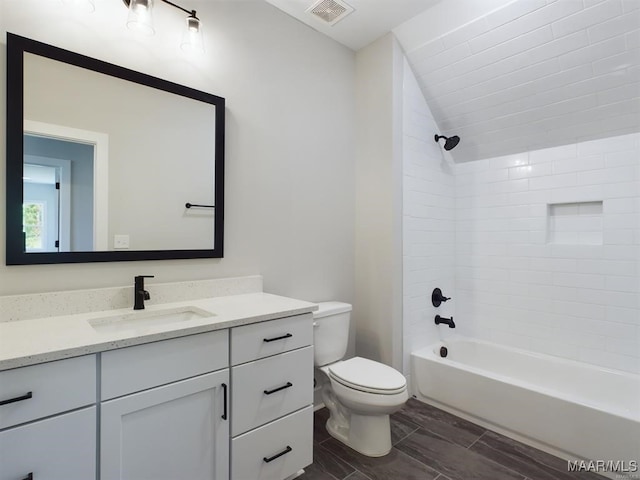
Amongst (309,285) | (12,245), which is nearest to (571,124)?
(309,285)

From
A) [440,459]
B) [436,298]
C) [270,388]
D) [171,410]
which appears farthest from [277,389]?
[436,298]

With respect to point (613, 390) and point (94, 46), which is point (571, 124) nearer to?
point (613, 390)

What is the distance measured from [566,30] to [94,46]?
242 cm

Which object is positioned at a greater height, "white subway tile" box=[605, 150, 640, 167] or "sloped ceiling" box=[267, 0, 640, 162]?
"sloped ceiling" box=[267, 0, 640, 162]

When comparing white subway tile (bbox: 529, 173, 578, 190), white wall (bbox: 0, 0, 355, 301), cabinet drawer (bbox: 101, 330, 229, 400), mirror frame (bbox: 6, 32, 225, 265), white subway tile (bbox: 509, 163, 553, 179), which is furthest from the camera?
white subway tile (bbox: 509, 163, 553, 179)

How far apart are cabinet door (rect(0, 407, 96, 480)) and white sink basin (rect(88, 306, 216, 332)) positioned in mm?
420

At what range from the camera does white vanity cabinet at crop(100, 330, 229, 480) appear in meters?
1.08

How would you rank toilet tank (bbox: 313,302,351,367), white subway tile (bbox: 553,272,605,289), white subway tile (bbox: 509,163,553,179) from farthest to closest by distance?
white subway tile (bbox: 509,163,553,179)
white subway tile (bbox: 553,272,605,289)
toilet tank (bbox: 313,302,351,367)

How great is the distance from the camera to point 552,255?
2.42m

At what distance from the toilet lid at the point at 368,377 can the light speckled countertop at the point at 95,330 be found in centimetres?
51

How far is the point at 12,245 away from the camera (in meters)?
1.32

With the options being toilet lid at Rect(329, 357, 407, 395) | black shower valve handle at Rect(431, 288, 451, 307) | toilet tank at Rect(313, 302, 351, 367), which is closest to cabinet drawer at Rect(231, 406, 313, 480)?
toilet lid at Rect(329, 357, 407, 395)

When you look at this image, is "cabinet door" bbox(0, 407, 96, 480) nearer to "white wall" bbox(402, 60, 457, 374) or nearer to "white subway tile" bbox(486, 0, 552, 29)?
"white wall" bbox(402, 60, 457, 374)

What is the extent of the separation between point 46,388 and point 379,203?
2048 millimetres
